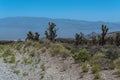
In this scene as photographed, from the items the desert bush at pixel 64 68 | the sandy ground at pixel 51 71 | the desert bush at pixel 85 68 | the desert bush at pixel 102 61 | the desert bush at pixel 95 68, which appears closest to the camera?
the sandy ground at pixel 51 71

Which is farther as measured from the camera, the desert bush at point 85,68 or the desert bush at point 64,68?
the desert bush at point 64,68

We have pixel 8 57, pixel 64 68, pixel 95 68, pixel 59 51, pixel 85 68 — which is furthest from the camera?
pixel 8 57

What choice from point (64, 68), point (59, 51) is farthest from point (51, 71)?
point (59, 51)

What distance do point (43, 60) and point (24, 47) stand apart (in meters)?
10.4

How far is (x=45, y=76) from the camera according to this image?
18.9 m

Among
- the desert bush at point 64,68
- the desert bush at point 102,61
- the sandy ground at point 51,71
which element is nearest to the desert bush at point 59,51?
the sandy ground at point 51,71

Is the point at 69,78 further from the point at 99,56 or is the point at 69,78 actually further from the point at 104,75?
the point at 99,56

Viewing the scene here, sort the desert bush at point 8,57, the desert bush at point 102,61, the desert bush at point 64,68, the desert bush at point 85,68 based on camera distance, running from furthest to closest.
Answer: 1. the desert bush at point 8,57
2. the desert bush at point 64,68
3. the desert bush at point 85,68
4. the desert bush at point 102,61

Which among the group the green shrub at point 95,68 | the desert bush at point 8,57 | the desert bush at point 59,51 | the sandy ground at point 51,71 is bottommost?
the desert bush at point 8,57

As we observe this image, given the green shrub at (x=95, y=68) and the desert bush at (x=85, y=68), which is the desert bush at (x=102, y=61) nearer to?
the green shrub at (x=95, y=68)

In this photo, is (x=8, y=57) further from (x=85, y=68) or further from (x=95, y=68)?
Answer: (x=95, y=68)

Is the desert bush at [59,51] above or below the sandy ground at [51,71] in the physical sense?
above

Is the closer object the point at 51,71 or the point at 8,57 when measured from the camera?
the point at 51,71

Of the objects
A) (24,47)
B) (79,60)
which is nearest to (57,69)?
(79,60)
